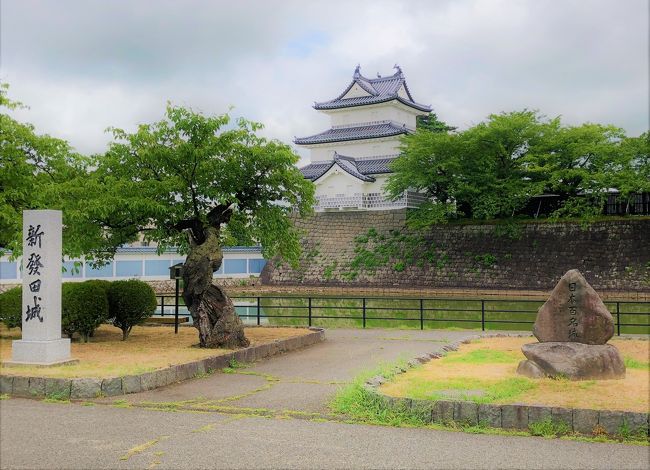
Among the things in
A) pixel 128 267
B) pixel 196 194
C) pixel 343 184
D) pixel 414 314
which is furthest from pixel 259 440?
pixel 343 184

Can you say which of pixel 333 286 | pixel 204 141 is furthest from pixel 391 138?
pixel 204 141

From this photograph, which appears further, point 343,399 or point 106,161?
point 106,161

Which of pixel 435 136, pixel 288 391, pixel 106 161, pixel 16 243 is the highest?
pixel 435 136

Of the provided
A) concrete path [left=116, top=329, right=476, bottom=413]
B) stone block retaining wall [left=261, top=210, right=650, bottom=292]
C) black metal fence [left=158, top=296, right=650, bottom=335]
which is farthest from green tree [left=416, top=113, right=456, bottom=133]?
concrete path [left=116, top=329, right=476, bottom=413]

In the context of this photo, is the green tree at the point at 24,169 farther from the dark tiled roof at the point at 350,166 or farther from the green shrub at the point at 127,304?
the dark tiled roof at the point at 350,166

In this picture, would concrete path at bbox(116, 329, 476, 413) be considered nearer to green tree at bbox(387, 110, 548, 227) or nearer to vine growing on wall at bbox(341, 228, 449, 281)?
green tree at bbox(387, 110, 548, 227)

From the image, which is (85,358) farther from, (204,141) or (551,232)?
(551,232)

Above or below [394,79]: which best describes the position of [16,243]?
below

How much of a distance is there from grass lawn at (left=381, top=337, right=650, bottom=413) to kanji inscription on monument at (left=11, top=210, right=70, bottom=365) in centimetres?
504

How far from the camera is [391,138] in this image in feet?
141

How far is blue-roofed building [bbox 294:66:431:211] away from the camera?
4172 cm

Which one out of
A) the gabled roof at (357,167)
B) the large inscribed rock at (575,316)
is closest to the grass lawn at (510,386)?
the large inscribed rock at (575,316)

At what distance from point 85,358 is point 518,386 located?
21.4 ft

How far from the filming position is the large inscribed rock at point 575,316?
8727 millimetres
